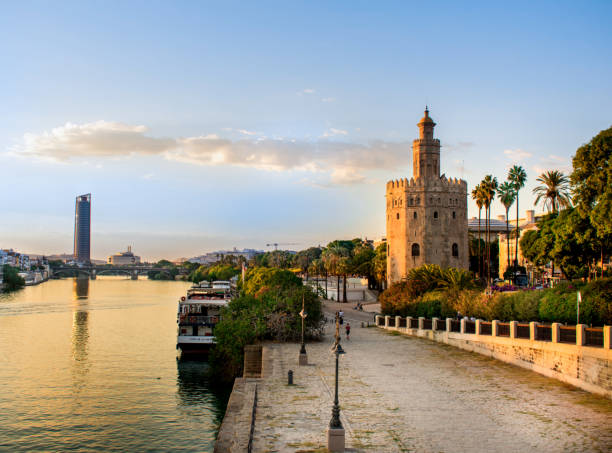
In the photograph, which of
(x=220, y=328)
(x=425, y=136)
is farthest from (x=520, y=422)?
(x=425, y=136)

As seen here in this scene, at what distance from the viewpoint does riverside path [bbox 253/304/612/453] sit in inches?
662

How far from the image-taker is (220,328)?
3478cm

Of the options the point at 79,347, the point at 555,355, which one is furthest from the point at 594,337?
the point at 79,347

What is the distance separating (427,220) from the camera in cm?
7688

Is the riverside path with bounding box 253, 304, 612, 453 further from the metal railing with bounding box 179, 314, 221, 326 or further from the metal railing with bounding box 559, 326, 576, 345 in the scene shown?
the metal railing with bounding box 179, 314, 221, 326

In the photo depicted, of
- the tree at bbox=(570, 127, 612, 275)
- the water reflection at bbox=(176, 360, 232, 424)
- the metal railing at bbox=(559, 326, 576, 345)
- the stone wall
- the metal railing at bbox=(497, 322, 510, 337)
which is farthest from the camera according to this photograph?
the tree at bbox=(570, 127, 612, 275)

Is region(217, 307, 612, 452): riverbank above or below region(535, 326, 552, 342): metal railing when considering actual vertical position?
below

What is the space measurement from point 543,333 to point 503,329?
394cm

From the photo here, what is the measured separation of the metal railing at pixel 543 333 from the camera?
90.6ft

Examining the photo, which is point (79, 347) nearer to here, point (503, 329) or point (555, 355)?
point (503, 329)

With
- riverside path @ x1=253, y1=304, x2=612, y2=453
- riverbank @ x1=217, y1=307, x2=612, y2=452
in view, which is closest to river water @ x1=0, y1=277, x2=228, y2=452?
riverbank @ x1=217, y1=307, x2=612, y2=452

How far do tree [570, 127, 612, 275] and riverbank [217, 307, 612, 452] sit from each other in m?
11.8

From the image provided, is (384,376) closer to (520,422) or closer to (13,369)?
(520,422)

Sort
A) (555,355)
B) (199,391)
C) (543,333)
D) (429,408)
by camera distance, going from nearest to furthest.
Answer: (429,408) → (555,355) → (543,333) → (199,391)
